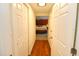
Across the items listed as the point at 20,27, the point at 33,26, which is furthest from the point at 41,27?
the point at 20,27

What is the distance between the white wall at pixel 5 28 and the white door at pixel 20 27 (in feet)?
0.22

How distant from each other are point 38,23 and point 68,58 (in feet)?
1.61

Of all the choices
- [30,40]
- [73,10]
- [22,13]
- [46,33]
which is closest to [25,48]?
[30,40]

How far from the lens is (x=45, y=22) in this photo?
3.40 ft

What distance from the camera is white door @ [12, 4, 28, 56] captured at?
97 centimetres

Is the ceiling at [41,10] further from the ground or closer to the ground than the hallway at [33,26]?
further from the ground

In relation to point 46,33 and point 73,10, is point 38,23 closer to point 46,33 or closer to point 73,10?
point 46,33

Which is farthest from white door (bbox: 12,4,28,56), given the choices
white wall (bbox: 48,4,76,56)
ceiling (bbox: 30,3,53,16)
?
white wall (bbox: 48,4,76,56)

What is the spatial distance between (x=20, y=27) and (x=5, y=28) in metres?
0.21

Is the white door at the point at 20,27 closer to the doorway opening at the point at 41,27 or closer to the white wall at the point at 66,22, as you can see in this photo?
the doorway opening at the point at 41,27

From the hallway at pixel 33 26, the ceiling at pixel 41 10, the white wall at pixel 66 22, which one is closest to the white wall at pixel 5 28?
the hallway at pixel 33 26

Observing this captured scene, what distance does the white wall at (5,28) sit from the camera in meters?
0.86

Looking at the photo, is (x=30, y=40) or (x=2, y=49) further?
(x=30, y=40)

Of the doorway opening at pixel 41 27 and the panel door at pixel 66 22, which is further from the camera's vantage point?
the doorway opening at pixel 41 27
